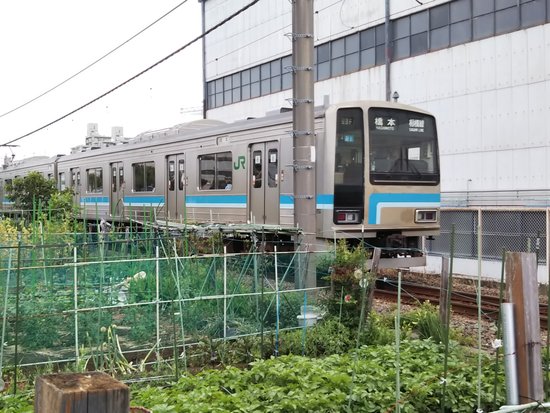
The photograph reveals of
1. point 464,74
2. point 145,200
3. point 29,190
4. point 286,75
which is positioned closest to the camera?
point 145,200

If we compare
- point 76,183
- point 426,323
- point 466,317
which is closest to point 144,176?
point 76,183

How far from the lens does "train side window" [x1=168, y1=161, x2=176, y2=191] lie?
52.3ft

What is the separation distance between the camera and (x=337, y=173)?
11.1m

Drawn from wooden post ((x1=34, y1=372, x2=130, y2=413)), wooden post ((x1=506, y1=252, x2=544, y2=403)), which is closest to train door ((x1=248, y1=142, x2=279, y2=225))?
wooden post ((x1=506, y1=252, x2=544, y2=403))

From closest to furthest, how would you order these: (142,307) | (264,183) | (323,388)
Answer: (323,388), (142,307), (264,183)

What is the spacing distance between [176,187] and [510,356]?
1222cm

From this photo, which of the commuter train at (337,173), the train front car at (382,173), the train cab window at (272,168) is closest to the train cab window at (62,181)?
the commuter train at (337,173)

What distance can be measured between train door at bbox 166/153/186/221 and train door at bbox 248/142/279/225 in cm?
299

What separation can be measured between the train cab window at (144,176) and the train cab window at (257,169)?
497cm

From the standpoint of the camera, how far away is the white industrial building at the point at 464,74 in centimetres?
1659

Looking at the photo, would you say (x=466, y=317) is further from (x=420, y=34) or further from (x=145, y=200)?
(x=420, y=34)

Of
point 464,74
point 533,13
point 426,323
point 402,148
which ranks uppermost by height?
point 533,13

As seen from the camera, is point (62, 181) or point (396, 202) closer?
point (396, 202)

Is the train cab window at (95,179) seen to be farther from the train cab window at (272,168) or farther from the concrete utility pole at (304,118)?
the concrete utility pole at (304,118)
